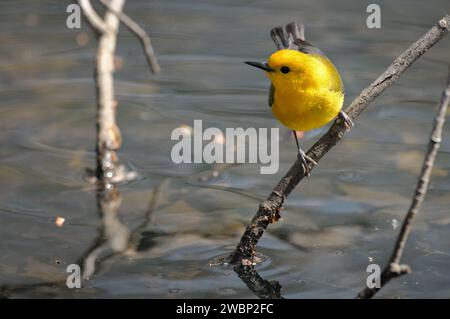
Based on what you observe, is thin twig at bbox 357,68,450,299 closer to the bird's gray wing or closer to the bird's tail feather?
the bird's gray wing

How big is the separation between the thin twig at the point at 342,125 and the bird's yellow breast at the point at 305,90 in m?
0.16

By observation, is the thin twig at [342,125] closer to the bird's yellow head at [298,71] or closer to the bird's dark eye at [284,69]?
the bird's yellow head at [298,71]

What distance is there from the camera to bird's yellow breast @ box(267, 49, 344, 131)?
4637mm

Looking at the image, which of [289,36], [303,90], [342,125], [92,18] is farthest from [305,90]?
[92,18]

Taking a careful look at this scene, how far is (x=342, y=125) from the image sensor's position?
4477mm

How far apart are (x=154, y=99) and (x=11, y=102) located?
4.12ft

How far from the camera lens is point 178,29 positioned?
928 centimetres

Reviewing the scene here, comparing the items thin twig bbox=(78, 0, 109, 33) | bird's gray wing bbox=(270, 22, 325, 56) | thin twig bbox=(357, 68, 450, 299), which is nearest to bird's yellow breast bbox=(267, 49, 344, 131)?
bird's gray wing bbox=(270, 22, 325, 56)

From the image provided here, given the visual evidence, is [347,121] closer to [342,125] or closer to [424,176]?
[342,125]

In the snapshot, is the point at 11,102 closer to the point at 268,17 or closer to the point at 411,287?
the point at 268,17
